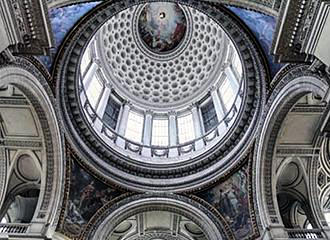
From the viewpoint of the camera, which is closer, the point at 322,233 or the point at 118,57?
the point at 322,233

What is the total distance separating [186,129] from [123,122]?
3810mm

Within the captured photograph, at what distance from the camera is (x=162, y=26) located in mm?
26859

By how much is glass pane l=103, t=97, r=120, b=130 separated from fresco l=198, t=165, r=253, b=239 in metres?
6.94

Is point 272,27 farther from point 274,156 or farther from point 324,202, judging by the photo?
point 324,202

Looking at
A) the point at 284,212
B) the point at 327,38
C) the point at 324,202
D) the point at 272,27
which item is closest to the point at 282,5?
the point at 327,38

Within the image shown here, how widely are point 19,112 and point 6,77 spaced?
13.4ft

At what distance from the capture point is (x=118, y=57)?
994 inches

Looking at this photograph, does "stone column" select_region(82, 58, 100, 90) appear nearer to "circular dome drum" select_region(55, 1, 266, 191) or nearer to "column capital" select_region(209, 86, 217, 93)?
"circular dome drum" select_region(55, 1, 266, 191)

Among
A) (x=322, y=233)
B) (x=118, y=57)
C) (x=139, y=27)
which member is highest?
(x=139, y=27)

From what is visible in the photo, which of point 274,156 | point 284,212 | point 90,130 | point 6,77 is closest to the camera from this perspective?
point 6,77

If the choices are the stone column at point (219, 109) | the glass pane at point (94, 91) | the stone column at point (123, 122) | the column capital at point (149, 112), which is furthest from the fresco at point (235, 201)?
the column capital at point (149, 112)

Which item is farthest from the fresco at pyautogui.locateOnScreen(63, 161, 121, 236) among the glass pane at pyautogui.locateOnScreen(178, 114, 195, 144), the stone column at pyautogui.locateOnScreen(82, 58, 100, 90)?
the glass pane at pyautogui.locateOnScreen(178, 114, 195, 144)

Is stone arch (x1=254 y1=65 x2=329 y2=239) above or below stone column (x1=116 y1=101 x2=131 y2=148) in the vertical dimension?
below

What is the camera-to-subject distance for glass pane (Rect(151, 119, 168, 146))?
21.8 m
